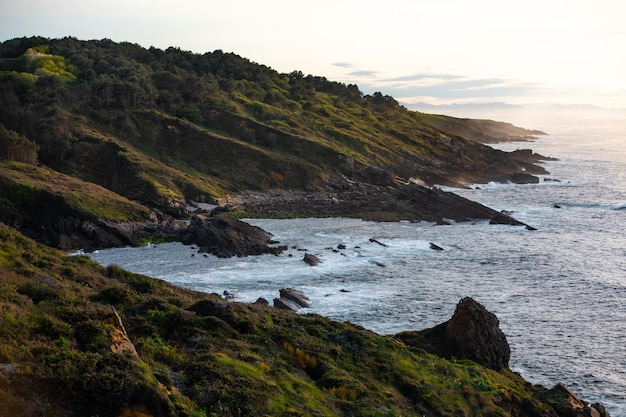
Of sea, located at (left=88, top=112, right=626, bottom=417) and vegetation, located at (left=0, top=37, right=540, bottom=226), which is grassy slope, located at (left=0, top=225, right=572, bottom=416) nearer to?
sea, located at (left=88, top=112, right=626, bottom=417)

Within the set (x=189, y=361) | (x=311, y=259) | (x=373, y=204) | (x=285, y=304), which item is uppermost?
(x=189, y=361)

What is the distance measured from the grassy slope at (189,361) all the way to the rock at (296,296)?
1553cm

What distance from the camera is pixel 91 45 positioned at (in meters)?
168

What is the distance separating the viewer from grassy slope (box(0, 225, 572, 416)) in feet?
59.0

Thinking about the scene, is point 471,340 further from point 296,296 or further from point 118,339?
point 118,339

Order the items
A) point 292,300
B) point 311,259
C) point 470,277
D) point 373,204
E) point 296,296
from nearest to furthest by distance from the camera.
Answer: point 292,300 < point 296,296 < point 470,277 < point 311,259 < point 373,204

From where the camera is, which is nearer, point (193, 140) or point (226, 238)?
point (226, 238)

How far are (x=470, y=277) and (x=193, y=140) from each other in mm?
70972

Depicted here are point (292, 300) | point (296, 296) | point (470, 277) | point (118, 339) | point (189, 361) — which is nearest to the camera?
point (118, 339)

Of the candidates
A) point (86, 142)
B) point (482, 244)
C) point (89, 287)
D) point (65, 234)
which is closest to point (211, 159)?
point (86, 142)

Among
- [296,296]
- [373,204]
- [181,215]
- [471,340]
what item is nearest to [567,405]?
[471,340]

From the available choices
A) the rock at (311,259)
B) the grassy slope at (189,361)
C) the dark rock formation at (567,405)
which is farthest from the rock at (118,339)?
the rock at (311,259)

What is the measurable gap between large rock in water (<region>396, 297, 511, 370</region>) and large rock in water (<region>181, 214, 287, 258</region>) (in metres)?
35.5

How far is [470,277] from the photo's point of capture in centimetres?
5997
